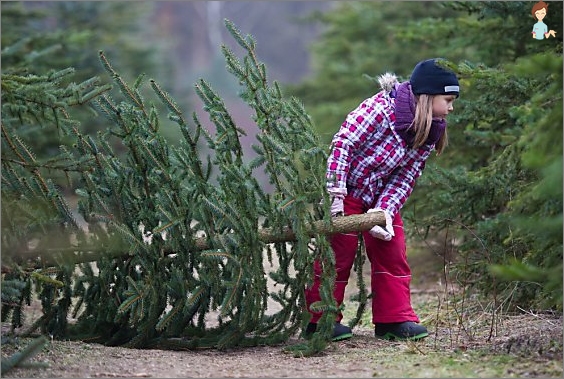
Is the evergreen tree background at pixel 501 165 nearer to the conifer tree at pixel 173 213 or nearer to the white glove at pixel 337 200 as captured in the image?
the white glove at pixel 337 200

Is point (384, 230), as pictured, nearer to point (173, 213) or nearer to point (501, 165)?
point (501, 165)

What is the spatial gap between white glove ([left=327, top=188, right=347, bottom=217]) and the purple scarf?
1.72 ft

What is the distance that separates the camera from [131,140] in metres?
5.22

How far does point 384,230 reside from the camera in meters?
5.24

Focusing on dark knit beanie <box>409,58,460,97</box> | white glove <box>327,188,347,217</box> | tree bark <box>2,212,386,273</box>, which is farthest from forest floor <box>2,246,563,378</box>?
dark knit beanie <box>409,58,460,97</box>

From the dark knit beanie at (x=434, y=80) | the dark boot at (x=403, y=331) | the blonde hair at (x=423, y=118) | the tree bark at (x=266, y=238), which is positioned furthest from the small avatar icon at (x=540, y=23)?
the dark boot at (x=403, y=331)

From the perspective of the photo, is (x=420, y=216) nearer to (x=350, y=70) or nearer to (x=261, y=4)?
(x=350, y=70)

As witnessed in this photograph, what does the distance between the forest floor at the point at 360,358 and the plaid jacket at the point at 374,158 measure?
899 millimetres

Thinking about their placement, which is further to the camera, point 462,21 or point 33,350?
point 462,21

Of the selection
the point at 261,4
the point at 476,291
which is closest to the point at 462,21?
the point at 476,291

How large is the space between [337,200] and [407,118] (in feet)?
2.12

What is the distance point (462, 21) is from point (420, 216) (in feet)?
5.92

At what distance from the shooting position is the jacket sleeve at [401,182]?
17.5ft

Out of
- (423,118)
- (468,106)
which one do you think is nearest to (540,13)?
(468,106)
